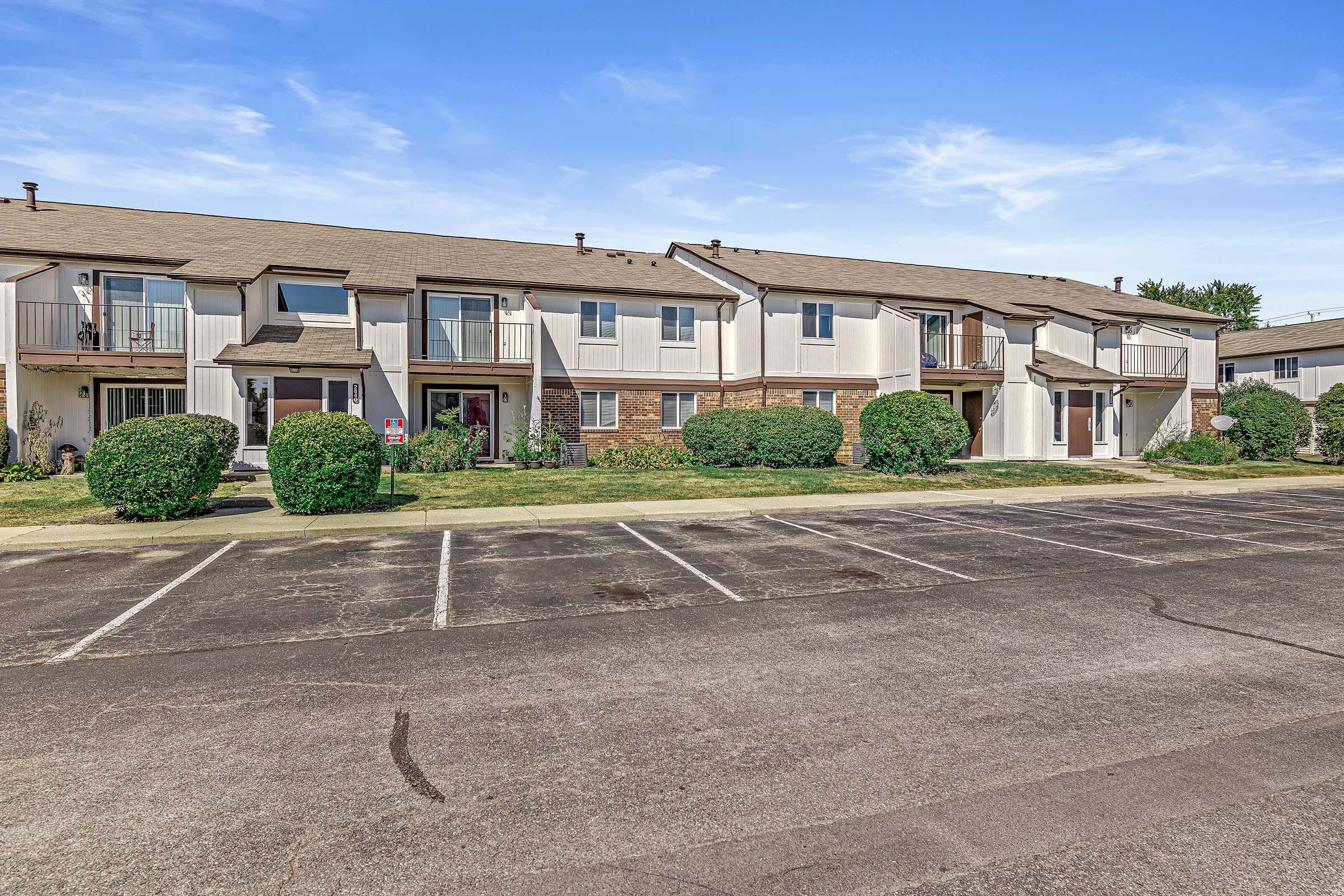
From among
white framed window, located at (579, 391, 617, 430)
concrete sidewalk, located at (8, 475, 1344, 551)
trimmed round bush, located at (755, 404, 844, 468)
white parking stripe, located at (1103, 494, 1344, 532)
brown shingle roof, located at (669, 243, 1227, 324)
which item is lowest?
white parking stripe, located at (1103, 494, 1344, 532)

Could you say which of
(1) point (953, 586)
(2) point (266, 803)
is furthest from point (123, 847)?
(1) point (953, 586)

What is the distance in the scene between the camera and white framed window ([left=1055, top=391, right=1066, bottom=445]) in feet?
90.6

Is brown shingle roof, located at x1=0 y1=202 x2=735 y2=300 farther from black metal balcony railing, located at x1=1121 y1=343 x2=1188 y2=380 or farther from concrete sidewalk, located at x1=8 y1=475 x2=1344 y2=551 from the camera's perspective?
black metal balcony railing, located at x1=1121 y1=343 x2=1188 y2=380

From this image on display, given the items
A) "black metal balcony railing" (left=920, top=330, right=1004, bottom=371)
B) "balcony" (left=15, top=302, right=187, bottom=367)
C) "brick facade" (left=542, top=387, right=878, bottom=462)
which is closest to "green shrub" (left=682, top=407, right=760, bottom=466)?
"brick facade" (left=542, top=387, right=878, bottom=462)

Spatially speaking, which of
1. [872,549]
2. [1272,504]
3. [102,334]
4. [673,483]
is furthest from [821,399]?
[102,334]

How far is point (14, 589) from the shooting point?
836cm

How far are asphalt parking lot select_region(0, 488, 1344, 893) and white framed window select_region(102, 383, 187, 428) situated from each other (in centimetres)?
1484

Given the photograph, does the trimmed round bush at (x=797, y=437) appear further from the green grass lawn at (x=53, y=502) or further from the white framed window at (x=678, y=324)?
the green grass lawn at (x=53, y=502)

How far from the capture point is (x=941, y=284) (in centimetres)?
2944

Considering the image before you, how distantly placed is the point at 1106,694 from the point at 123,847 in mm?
5535

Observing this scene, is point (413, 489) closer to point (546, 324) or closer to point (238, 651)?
point (546, 324)

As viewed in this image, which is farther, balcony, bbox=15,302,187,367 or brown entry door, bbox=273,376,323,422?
brown entry door, bbox=273,376,323,422

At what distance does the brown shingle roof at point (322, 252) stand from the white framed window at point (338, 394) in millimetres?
2705

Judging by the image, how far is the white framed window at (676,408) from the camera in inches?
995
